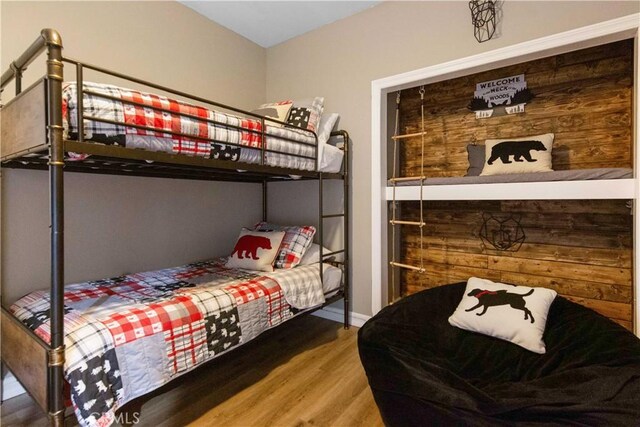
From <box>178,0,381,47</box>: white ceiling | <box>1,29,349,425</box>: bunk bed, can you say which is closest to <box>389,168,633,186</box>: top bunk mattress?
<box>1,29,349,425</box>: bunk bed

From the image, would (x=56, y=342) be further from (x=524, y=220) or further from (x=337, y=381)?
(x=524, y=220)

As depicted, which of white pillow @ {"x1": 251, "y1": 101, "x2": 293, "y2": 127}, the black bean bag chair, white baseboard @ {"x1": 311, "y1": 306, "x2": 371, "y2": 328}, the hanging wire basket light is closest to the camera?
the black bean bag chair

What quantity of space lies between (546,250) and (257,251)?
7.22ft

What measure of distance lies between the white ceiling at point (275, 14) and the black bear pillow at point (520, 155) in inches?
61.0

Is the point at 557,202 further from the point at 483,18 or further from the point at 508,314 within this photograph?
the point at 483,18

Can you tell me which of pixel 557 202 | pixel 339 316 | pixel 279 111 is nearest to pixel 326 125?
pixel 279 111

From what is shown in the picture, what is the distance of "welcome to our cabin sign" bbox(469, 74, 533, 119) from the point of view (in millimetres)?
2463

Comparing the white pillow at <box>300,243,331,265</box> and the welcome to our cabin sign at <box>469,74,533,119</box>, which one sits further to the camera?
the white pillow at <box>300,243,331,265</box>

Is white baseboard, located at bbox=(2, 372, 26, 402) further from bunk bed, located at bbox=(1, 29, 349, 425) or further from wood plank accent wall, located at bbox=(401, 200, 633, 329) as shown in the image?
wood plank accent wall, located at bbox=(401, 200, 633, 329)

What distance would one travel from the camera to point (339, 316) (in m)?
2.91

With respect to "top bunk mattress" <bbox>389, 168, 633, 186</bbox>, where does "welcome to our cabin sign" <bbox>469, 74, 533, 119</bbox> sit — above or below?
above

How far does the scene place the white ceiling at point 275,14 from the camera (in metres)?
2.60

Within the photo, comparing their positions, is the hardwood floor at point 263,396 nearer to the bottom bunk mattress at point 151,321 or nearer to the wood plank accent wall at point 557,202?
the bottom bunk mattress at point 151,321

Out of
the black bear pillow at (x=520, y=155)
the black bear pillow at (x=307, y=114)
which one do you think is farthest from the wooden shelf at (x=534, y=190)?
the black bear pillow at (x=307, y=114)
